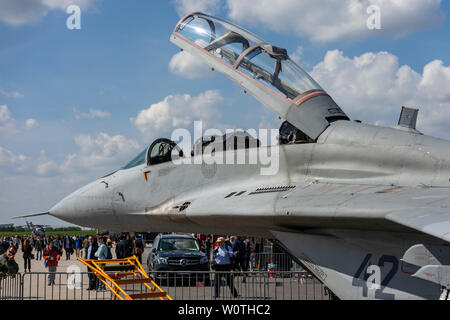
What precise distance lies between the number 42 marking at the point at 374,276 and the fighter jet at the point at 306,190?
0.01m

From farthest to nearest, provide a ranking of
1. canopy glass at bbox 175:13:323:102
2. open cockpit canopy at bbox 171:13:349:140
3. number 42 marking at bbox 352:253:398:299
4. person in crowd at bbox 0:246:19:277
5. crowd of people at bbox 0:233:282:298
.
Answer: crowd of people at bbox 0:233:282:298, person in crowd at bbox 0:246:19:277, canopy glass at bbox 175:13:323:102, open cockpit canopy at bbox 171:13:349:140, number 42 marking at bbox 352:253:398:299

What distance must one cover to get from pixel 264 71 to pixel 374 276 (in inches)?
144

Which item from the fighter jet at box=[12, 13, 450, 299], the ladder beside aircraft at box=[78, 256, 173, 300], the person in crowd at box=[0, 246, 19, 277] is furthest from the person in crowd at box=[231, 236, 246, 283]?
the fighter jet at box=[12, 13, 450, 299]

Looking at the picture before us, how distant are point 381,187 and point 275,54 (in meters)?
2.99

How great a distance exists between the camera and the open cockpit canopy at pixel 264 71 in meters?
7.21

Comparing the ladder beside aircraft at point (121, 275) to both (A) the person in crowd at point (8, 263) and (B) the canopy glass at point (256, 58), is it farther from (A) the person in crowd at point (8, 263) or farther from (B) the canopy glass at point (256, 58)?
(B) the canopy glass at point (256, 58)

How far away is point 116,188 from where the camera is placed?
8.40 metres

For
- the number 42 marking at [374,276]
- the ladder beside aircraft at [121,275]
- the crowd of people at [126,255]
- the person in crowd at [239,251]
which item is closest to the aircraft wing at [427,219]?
the number 42 marking at [374,276]

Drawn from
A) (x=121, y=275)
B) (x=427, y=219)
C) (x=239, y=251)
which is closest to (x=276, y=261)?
(x=239, y=251)

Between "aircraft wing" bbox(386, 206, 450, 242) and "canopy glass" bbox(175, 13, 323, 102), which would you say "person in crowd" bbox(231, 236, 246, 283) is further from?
"aircraft wing" bbox(386, 206, 450, 242)

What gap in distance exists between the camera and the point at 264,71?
7773mm

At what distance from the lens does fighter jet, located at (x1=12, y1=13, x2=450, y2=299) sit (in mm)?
5199

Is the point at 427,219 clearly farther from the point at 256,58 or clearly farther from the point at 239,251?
the point at 239,251

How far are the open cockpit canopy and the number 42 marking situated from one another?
200cm
